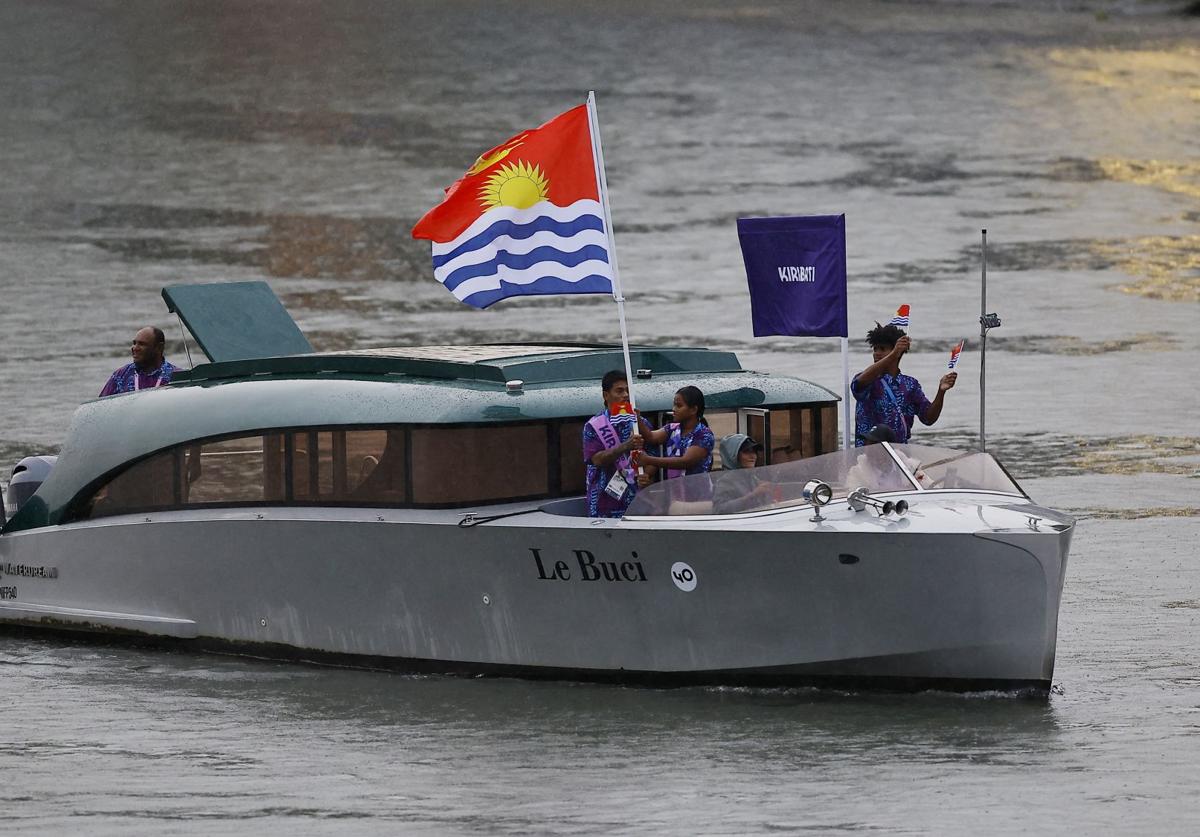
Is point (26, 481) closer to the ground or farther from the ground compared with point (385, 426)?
closer to the ground

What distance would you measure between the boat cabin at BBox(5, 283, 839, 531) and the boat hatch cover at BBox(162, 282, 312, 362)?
760 millimetres

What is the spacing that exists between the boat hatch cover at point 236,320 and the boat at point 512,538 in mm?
1139

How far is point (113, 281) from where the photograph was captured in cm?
3428

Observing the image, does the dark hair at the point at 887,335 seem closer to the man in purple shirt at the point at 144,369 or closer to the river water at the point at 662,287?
the river water at the point at 662,287

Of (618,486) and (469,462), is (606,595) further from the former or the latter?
(469,462)

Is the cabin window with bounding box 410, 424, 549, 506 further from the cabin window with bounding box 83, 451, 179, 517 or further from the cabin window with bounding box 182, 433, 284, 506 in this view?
the cabin window with bounding box 83, 451, 179, 517

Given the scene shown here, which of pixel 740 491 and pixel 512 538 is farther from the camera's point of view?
pixel 512 538

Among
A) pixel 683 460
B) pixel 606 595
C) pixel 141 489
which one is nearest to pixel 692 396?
pixel 683 460

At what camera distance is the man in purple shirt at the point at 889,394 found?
1412cm

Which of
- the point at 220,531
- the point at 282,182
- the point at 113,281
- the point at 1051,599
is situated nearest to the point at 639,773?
the point at 1051,599

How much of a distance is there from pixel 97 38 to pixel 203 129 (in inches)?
350

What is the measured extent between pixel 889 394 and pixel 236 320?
507 cm

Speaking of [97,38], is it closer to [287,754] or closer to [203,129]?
[203,129]

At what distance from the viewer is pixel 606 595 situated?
13.1 meters
